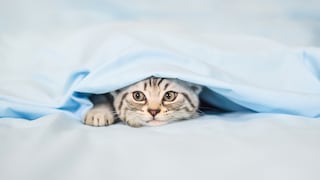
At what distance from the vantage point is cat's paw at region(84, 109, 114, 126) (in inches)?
38.9

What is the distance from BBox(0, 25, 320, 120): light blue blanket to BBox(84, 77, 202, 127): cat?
0.20 ft

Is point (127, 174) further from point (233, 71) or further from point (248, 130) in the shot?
point (233, 71)

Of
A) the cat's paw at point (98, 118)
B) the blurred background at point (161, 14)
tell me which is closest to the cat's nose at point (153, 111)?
the cat's paw at point (98, 118)

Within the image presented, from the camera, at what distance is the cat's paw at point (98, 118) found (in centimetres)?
99

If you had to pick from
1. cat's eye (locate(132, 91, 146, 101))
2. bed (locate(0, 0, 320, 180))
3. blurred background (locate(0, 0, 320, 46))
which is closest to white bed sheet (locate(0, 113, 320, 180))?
bed (locate(0, 0, 320, 180))

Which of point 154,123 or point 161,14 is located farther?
point 161,14

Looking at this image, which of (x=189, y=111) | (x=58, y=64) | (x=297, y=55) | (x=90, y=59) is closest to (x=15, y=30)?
(x=58, y=64)

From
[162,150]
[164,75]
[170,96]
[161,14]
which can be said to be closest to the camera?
[162,150]

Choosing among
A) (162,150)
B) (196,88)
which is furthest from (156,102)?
(162,150)

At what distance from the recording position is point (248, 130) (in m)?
0.89

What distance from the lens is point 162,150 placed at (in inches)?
30.2

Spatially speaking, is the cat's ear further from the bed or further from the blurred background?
the blurred background

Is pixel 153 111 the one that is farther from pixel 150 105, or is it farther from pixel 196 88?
pixel 196 88

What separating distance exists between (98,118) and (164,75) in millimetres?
198
